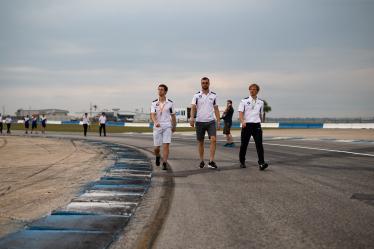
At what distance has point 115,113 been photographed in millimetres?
122750

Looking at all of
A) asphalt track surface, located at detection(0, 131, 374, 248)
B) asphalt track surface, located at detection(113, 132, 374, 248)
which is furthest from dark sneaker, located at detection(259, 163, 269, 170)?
asphalt track surface, located at detection(113, 132, 374, 248)

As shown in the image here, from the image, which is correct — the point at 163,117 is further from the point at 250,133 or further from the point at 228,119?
the point at 228,119

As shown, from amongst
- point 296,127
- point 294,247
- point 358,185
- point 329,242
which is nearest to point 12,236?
point 294,247

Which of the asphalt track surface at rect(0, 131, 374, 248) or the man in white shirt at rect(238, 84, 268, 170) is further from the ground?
the man in white shirt at rect(238, 84, 268, 170)

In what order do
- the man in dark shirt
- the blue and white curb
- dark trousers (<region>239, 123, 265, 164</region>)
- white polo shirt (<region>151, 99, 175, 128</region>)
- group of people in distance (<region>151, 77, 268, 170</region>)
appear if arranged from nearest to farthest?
the blue and white curb → dark trousers (<region>239, 123, 265, 164</region>) → group of people in distance (<region>151, 77, 268, 170</region>) → white polo shirt (<region>151, 99, 175, 128</region>) → the man in dark shirt

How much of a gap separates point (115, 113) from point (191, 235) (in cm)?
12086

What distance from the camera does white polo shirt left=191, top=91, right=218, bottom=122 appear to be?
368 inches

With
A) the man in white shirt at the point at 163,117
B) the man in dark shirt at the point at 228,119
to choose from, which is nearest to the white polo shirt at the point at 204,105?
the man in white shirt at the point at 163,117

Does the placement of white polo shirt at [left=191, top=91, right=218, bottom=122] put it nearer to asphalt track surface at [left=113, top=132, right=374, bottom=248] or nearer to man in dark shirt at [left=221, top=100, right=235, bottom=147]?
asphalt track surface at [left=113, top=132, right=374, bottom=248]

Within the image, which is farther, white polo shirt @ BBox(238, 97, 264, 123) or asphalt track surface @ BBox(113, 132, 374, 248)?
white polo shirt @ BBox(238, 97, 264, 123)

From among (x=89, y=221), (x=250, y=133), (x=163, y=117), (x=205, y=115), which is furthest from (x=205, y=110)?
(x=89, y=221)

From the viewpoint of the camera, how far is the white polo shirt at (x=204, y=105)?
9.36 metres

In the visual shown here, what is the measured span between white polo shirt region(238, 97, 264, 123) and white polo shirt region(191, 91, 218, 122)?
659 mm

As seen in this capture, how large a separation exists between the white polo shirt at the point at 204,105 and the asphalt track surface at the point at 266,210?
1483 millimetres
